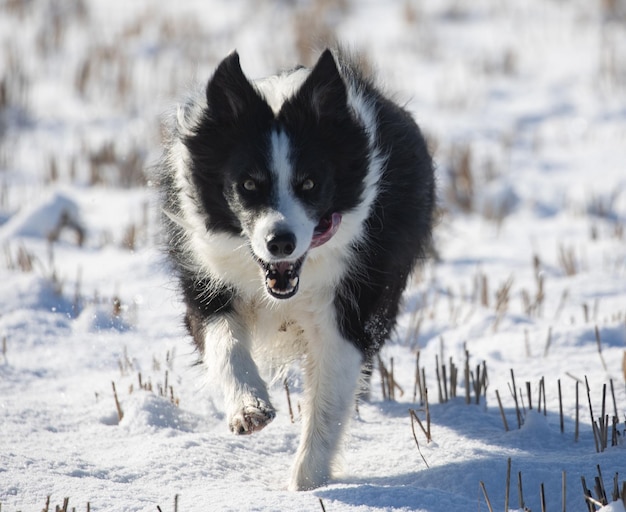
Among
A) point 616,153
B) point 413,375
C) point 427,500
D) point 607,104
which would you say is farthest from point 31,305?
point 607,104

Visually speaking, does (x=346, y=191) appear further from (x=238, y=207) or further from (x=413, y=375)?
(x=413, y=375)

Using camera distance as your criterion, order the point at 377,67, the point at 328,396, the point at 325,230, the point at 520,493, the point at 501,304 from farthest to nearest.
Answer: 1. the point at 377,67
2. the point at 501,304
3. the point at 328,396
4. the point at 325,230
5. the point at 520,493

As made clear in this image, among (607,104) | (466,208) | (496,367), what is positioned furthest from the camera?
(607,104)

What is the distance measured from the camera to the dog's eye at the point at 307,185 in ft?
12.4

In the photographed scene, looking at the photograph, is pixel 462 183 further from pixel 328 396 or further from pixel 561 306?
pixel 328 396

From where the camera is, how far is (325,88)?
394cm

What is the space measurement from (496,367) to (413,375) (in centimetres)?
48

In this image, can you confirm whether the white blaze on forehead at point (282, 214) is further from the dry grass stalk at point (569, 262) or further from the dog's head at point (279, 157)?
the dry grass stalk at point (569, 262)

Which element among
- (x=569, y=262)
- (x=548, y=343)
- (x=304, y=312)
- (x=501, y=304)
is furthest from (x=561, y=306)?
(x=304, y=312)

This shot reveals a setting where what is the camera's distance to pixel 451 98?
41.8 ft

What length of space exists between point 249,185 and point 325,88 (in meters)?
0.53

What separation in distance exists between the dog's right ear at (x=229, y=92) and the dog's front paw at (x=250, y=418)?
1212mm

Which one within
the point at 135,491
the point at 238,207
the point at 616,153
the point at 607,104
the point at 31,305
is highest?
the point at 607,104

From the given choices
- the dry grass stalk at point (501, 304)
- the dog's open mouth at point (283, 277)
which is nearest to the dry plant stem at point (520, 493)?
the dog's open mouth at point (283, 277)
